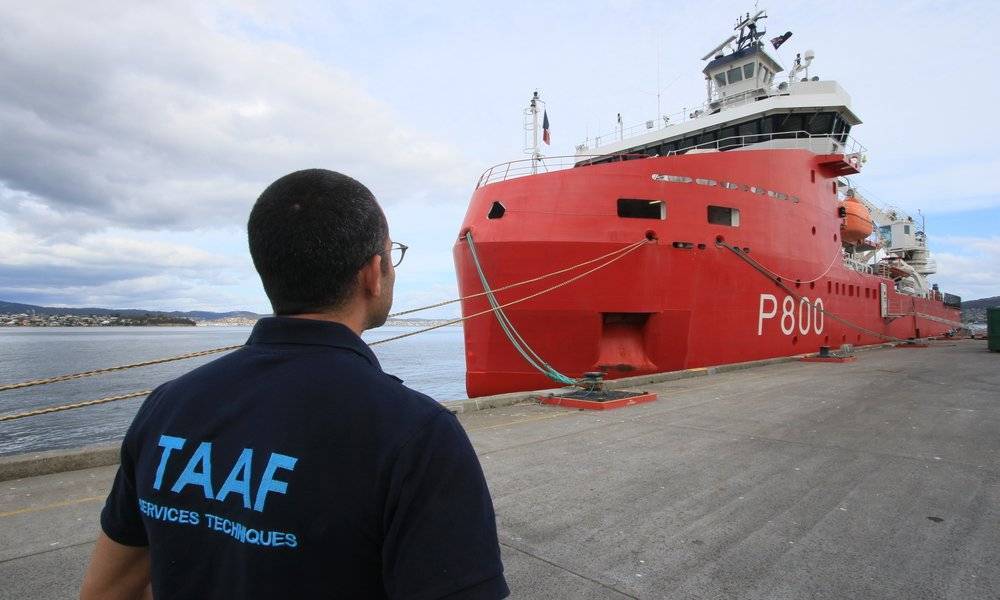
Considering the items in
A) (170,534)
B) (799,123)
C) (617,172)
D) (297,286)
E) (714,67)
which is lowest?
(170,534)

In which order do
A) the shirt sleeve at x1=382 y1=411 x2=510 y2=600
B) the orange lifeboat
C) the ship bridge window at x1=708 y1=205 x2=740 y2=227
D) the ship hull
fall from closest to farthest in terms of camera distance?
1. the shirt sleeve at x1=382 y1=411 x2=510 y2=600
2. the ship hull
3. the ship bridge window at x1=708 y1=205 x2=740 y2=227
4. the orange lifeboat

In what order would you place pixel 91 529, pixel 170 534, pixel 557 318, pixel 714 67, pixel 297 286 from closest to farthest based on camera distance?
pixel 170 534 → pixel 297 286 → pixel 91 529 → pixel 557 318 → pixel 714 67

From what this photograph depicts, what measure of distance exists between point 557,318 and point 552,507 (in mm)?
5734

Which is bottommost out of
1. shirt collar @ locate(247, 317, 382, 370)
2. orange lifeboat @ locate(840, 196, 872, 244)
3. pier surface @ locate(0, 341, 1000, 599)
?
pier surface @ locate(0, 341, 1000, 599)

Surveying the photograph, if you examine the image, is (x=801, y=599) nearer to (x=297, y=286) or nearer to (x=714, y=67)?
(x=297, y=286)

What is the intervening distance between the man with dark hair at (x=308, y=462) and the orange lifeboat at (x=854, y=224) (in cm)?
2019

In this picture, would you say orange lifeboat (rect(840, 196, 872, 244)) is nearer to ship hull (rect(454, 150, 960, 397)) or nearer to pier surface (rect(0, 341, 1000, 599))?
ship hull (rect(454, 150, 960, 397))

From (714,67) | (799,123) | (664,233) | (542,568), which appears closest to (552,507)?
(542,568)

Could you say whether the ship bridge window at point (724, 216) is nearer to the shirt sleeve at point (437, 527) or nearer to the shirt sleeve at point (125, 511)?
the shirt sleeve at point (437, 527)

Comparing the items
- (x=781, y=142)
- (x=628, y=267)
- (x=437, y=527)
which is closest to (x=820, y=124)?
(x=781, y=142)

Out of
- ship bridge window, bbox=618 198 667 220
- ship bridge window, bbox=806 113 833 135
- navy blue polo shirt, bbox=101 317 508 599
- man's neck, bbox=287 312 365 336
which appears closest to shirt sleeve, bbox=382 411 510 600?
navy blue polo shirt, bbox=101 317 508 599

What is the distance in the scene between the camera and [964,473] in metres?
4.34

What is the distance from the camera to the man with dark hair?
98 cm

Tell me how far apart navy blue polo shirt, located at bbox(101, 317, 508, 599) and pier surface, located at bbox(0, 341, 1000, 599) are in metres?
1.82
